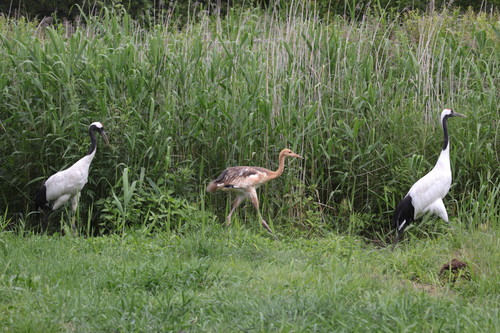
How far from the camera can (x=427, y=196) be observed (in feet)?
24.0

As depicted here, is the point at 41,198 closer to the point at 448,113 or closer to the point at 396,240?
the point at 396,240

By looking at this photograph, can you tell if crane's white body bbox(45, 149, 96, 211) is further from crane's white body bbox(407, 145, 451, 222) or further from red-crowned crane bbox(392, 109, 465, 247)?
crane's white body bbox(407, 145, 451, 222)

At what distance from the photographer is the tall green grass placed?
310 inches

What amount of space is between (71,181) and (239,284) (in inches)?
121

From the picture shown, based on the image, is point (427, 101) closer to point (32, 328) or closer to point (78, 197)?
point (78, 197)

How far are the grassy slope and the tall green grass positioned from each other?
1110 mm

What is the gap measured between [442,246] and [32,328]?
3.78m

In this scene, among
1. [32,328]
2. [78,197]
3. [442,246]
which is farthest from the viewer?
[78,197]

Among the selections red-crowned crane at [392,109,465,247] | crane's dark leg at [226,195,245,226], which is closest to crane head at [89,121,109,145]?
crane's dark leg at [226,195,245,226]

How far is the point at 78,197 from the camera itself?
7.62 metres

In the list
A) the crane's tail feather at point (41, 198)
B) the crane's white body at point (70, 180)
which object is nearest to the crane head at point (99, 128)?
the crane's white body at point (70, 180)

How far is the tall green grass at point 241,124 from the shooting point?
7863mm

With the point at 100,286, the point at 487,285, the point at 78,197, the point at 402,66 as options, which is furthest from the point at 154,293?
the point at 402,66

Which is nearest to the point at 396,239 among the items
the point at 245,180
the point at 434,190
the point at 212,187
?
the point at 434,190
